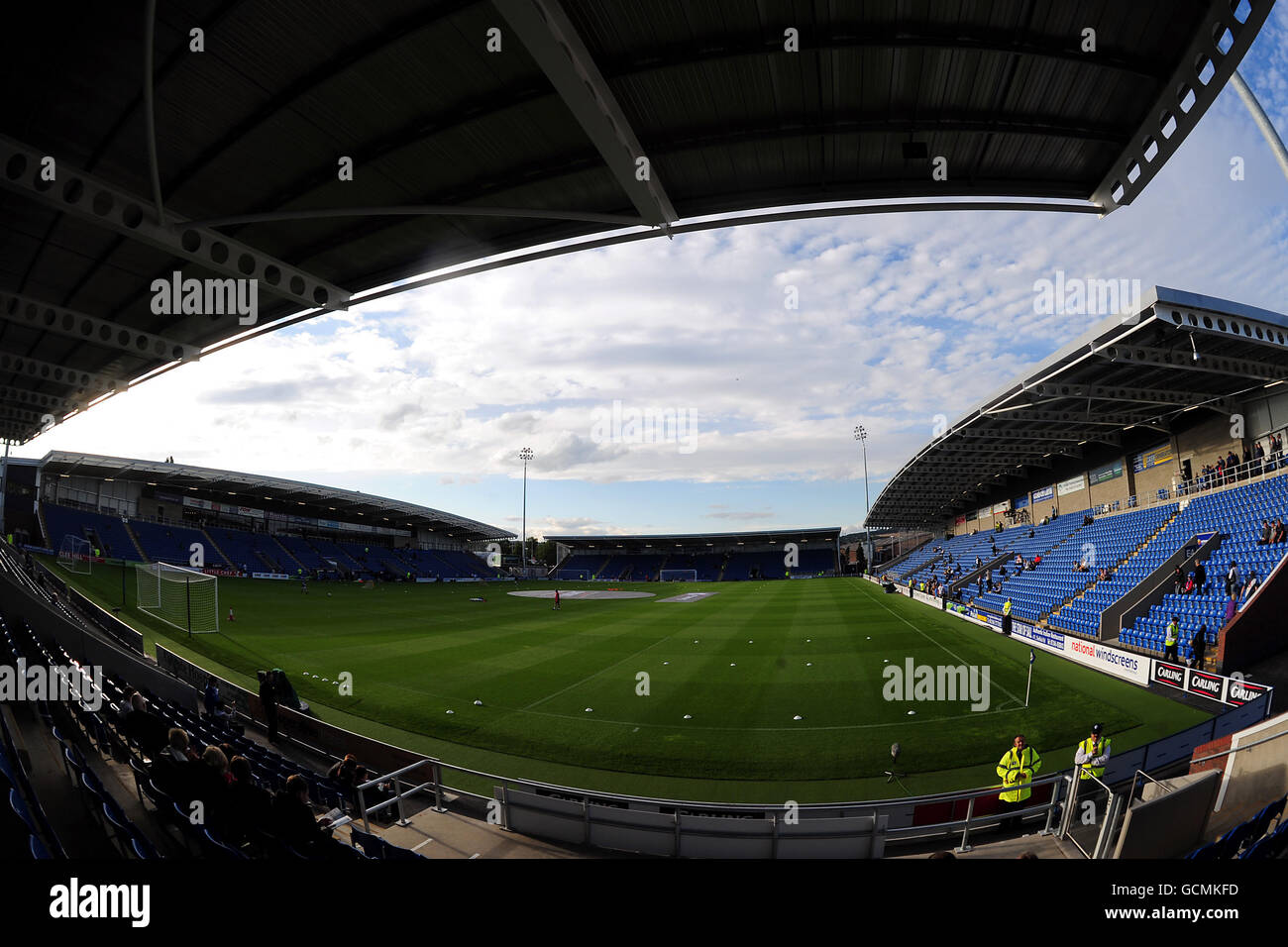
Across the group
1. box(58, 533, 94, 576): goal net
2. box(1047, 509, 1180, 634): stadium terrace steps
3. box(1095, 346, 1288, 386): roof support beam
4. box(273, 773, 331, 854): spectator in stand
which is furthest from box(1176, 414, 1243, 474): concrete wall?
box(58, 533, 94, 576): goal net

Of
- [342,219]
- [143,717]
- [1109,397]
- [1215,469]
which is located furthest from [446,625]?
[1215,469]

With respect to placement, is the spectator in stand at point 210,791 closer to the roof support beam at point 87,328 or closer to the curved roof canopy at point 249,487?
the roof support beam at point 87,328

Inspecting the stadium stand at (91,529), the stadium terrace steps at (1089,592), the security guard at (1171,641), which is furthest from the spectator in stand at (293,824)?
the stadium stand at (91,529)

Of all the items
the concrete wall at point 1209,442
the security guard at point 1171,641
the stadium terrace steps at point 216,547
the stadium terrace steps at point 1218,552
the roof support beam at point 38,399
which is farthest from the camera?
the stadium terrace steps at point 216,547

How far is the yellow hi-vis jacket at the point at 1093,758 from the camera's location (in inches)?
292

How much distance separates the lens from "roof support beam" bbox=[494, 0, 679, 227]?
4.19 m

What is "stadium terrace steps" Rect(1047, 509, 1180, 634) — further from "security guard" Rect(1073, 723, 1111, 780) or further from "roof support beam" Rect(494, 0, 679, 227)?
"roof support beam" Rect(494, 0, 679, 227)

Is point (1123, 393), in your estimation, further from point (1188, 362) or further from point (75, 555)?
point (75, 555)

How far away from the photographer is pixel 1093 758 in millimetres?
7867

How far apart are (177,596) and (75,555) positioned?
1708cm

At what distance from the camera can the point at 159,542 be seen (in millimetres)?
43156

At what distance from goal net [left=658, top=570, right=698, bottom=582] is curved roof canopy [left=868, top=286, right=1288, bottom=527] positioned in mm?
42410

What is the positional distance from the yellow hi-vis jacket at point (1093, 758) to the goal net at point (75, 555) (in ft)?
144

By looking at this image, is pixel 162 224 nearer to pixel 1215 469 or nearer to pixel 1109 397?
pixel 1109 397
